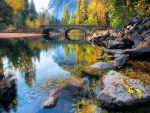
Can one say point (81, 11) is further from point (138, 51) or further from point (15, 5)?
point (138, 51)

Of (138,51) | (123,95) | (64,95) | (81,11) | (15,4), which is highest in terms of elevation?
(15,4)

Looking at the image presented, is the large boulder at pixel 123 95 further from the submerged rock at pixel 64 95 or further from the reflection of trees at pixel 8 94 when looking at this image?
the reflection of trees at pixel 8 94

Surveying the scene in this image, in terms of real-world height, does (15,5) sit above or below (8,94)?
above

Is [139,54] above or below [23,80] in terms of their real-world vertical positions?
above

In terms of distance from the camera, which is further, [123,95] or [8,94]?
[8,94]

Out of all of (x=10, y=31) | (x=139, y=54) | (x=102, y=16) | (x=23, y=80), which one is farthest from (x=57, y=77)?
(x=10, y=31)

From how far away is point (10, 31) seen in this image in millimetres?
64500

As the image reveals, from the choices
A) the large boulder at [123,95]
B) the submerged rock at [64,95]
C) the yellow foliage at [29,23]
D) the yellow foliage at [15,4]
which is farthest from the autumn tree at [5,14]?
the large boulder at [123,95]

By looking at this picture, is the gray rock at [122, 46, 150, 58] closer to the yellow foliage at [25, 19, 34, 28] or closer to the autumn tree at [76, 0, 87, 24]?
the yellow foliage at [25, 19, 34, 28]

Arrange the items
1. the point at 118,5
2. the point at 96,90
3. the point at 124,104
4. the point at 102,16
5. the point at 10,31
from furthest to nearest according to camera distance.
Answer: the point at 10,31 → the point at 102,16 → the point at 118,5 → the point at 96,90 → the point at 124,104

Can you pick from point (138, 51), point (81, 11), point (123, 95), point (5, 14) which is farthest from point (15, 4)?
point (123, 95)

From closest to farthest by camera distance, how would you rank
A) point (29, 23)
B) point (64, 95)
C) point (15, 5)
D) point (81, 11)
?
point (64, 95)
point (29, 23)
point (15, 5)
point (81, 11)

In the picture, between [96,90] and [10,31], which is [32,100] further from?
[10,31]

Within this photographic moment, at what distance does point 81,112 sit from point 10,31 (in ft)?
209
